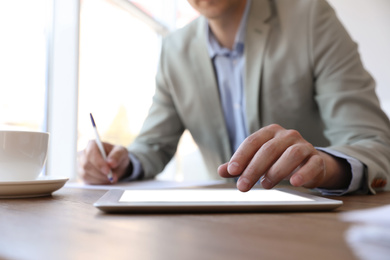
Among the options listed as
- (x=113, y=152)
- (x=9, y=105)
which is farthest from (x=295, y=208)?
(x=9, y=105)

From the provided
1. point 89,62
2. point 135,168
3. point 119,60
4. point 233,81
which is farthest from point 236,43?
point 119,60

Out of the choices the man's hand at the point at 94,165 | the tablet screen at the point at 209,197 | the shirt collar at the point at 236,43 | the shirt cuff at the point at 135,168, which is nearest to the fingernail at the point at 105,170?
the man's hand at the point at 94,165

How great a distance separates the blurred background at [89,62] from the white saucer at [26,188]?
3.49 feet

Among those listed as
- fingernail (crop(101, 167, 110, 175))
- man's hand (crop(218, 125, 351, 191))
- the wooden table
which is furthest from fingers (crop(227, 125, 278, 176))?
fingernail (crop(101, 167, 110, 175))

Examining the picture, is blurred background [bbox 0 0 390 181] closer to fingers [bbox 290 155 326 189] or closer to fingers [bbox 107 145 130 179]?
fingers [bbox 107 145 130 179]

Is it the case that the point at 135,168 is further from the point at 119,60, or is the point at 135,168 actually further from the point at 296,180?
the point at 119,60

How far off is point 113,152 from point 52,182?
388 mm

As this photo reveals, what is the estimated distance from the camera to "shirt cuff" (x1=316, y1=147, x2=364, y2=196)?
579 millimetres

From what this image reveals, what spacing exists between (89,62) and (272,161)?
6.43ft

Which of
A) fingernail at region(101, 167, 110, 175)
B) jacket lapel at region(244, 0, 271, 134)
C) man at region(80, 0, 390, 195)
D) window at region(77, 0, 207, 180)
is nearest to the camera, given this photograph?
fingernail at region(101, 167, 110, 175)

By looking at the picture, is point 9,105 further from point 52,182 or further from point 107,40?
point 52,182

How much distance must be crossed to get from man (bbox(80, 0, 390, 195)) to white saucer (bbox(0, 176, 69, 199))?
28 cm

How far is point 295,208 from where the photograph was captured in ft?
1.21

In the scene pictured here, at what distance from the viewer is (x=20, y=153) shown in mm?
539
